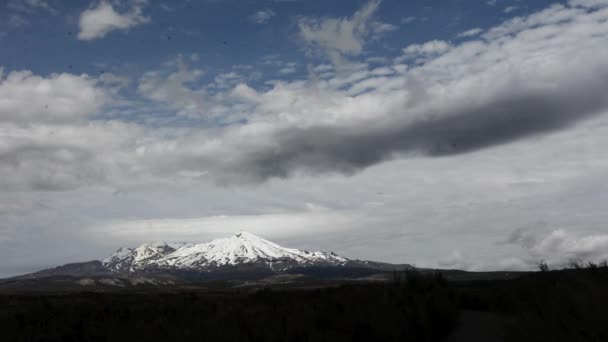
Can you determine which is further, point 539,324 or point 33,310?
point 33,310

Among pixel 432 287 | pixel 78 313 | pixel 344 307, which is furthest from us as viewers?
pixel 78 313

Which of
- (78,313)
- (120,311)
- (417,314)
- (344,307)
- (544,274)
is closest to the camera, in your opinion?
(417,314)

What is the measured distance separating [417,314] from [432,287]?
3.20 metres

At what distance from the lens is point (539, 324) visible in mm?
8148

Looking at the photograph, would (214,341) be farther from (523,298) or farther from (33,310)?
(33,310)

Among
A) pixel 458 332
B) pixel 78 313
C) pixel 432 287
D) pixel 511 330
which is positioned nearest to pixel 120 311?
→ pixel 78 313

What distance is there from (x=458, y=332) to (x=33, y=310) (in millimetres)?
15975

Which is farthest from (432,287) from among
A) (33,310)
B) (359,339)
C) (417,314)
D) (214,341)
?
(33,310)

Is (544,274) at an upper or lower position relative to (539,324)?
upper

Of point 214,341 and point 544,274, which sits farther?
Result: point 544,274

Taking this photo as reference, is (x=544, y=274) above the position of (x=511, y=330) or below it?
above

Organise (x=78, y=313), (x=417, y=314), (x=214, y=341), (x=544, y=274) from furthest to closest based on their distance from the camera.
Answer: (x=78, y=313), (x=544, y=274), (x=417, y=314), (x=214, y=341)

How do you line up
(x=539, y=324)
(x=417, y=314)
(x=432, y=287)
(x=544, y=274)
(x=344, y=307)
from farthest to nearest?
(x=544, y=274), (x=432, y=287), (x=344, y=307), (x=417, y=314), (x=539, y=324)

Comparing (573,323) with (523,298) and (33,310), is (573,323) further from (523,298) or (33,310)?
(33,310)
